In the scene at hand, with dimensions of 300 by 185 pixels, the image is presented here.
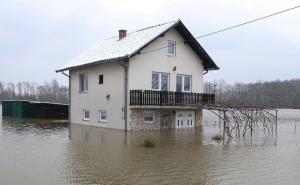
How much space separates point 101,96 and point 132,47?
4.14 meters

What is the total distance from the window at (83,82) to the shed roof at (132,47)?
100 cm

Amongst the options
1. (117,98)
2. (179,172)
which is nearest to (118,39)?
(117,98)

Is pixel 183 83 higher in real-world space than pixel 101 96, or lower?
higher

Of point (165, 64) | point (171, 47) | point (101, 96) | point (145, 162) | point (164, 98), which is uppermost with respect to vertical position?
point (171, 47)

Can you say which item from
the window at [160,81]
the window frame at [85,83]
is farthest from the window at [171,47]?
the window frame at [85,83]

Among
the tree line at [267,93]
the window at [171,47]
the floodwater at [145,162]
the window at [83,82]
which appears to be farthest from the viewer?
the tree line at [267,93]

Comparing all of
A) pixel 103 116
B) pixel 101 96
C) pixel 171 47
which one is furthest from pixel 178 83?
pixel 103 116

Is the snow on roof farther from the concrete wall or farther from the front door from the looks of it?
the front door

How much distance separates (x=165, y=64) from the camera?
25984mm

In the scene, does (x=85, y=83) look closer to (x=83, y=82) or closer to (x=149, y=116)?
(x=83, y=82)

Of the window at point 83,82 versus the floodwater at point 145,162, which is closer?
the floodwater at point 145,162

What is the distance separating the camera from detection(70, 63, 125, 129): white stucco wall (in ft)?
81.5

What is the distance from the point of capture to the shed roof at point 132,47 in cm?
2444

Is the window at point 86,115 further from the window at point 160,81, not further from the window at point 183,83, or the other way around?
the window at point 183,83
